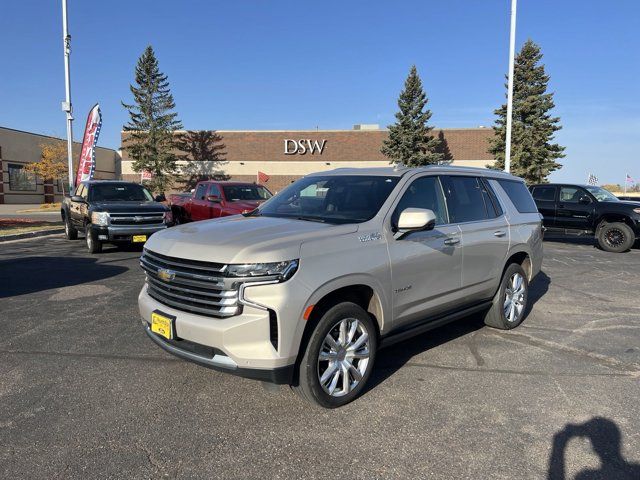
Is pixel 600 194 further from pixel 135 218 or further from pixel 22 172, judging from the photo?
pixel 22 172

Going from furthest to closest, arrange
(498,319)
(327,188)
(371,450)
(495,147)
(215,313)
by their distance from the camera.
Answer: (495,147)
(498,319)
(327,188)
(215,313)
(371,450)

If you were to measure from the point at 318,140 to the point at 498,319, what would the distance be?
40276 mm

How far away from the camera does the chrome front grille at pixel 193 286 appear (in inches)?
125

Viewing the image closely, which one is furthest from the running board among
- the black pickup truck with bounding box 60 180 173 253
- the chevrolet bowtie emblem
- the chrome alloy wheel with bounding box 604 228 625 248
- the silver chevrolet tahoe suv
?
the chrome alloy wheel with bounding box 604 228 625 248

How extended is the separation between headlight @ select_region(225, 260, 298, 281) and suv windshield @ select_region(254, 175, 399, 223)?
92 cm

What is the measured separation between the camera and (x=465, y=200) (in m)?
5.00

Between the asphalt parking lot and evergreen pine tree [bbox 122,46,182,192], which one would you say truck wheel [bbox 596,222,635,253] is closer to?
the asphalt parking lot

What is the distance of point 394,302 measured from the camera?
12.7 feet

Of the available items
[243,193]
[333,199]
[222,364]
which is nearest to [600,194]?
[243,193]

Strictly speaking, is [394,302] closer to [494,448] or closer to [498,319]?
[494,448]

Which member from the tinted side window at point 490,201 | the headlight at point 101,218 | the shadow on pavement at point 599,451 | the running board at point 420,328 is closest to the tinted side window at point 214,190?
the headlight at point 101,218

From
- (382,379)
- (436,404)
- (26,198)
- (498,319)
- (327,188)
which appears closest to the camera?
(436,404)

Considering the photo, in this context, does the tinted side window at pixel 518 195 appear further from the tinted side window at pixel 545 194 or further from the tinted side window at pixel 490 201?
the tinted side window at pixel 545 194

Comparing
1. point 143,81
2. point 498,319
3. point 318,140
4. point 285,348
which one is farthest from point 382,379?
point 143,81
